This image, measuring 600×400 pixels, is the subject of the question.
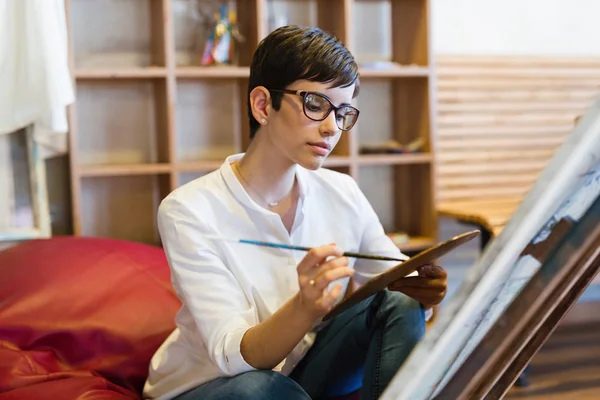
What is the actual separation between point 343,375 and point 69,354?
0.63m

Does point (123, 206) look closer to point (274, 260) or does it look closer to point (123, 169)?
point (123, 169)

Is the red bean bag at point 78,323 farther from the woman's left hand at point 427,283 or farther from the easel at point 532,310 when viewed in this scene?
the easel at point 532,310

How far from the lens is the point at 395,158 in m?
2.65

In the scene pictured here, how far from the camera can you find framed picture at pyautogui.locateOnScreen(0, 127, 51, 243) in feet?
7.16

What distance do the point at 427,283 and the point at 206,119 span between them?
5.32ft

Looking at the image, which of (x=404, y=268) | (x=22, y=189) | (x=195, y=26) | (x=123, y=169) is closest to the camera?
(x=404, y=268)

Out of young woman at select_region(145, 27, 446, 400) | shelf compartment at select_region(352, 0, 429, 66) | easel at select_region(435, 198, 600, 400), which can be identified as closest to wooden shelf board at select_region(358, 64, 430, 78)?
shelf compartment at select_region(352, 0, 429, 66)

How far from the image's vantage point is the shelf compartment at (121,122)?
2531 millimetres

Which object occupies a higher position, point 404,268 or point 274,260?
point 404,268

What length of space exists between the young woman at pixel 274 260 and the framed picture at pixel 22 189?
3.27 feet

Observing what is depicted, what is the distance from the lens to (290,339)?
104 centimetres

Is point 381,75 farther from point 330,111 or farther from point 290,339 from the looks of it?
point 290,339

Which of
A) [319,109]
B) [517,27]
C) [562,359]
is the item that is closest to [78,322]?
[319,109]

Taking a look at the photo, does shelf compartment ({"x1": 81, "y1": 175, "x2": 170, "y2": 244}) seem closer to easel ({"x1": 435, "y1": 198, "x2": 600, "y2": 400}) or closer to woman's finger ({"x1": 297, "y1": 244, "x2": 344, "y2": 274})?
woman's finger ({"x1": 297, "y1": 244, "x2": 344, "y2": 274})
